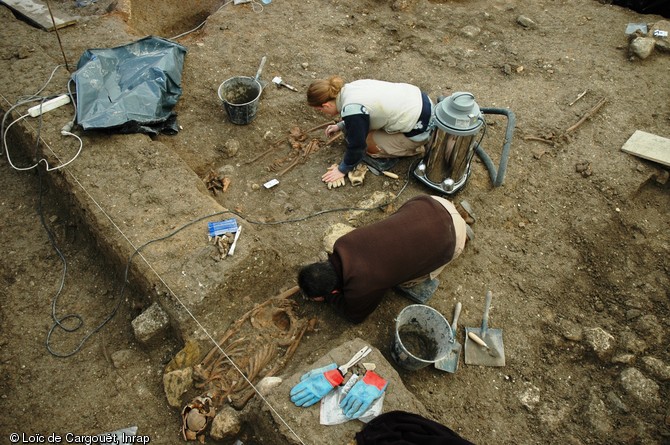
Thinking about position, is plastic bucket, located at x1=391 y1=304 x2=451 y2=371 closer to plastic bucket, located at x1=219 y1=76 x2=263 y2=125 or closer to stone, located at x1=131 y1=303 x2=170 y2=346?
stone, located at x1=131 y1=303 x2=170 y2=346

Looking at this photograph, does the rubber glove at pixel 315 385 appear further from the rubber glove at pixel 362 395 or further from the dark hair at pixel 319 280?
the dark hair at pixel 319 280

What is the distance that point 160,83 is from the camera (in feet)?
16.3

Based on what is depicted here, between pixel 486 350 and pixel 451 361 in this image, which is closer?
pixel 451 361

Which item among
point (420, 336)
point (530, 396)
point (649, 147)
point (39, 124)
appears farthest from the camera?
point (649, 147)

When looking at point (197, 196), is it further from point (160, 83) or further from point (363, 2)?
point (363, 2)

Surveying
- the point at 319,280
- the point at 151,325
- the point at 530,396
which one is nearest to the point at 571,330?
the point at 530,396

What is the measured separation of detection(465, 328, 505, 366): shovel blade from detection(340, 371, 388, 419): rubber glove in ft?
3.36

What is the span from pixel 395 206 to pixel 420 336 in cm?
148

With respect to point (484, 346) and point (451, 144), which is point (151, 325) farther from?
point (451, 144)

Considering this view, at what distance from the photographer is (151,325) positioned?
3531 mm

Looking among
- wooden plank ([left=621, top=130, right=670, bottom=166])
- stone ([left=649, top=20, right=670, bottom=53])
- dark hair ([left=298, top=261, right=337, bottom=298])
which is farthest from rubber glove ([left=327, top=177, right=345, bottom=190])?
stone ([left=649, top=20, right=670, bottom=53])

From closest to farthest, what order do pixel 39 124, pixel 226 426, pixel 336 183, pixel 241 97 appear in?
1. pixel 226 426
2. pixel 39 124
3. pixel 336 183
4. pixel 241 97

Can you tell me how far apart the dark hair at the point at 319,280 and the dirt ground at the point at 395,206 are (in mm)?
648

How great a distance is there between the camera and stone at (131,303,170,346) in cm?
352
